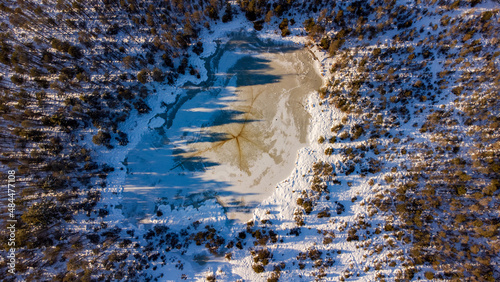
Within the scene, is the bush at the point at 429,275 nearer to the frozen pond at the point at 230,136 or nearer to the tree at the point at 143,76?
the frozen pond at the point at 230,136

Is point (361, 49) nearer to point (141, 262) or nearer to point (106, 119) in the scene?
point (106, 119)

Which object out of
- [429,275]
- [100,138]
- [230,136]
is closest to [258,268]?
[230,136]

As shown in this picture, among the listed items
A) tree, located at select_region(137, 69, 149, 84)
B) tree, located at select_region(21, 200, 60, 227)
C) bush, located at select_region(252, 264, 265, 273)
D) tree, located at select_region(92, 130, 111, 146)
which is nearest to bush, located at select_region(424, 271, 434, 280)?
bush, located at select_region(252, 264, 265, 273)

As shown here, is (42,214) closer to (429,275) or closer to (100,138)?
(100,138)

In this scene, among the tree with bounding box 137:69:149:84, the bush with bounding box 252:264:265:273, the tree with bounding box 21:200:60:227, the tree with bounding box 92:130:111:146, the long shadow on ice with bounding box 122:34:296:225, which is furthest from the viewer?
the long shadow on ice with bounding box 122:34:296:225

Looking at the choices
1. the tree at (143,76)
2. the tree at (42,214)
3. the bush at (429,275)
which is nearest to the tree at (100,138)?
the tree at (143,76)

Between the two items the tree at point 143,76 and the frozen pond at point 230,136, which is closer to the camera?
the tree at point 143,76

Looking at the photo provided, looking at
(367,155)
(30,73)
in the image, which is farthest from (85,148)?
(367,155)

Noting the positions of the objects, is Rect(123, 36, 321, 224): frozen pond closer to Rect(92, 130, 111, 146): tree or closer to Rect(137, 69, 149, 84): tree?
Rect(92, 130, 111, 146): tree
